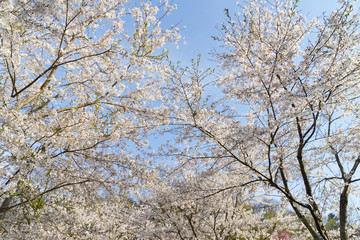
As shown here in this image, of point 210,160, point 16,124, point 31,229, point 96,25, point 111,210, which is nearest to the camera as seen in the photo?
point 16,124

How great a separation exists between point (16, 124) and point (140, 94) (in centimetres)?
243

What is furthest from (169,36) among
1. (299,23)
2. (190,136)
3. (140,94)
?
(299,23)

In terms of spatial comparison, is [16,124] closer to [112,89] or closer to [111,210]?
[112,89]

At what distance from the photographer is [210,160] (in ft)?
18.0

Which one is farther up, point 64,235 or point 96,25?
point 96,25

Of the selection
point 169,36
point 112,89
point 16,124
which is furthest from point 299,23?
point 16,124

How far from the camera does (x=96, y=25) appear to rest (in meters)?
4.57

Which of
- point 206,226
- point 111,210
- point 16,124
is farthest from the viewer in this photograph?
point 206,226

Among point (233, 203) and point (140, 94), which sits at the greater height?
point (140, 94)

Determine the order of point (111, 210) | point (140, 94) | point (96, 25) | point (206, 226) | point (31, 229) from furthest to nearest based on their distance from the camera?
1. point (206, 226)
2. point (111, 210)
3. point (140, 94)
4. point (96, 25)
5. point (31, 229)

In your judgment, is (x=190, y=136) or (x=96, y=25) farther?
(x=190, y=136)

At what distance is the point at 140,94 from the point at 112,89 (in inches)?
25.1

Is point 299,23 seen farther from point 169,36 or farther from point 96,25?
point 96,25

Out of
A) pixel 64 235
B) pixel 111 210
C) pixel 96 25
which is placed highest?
pixel 96 25
